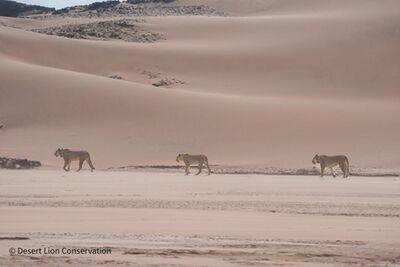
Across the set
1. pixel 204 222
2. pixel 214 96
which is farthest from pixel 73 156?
pixel 214 96

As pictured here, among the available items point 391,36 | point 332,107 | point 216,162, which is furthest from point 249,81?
point 216,162

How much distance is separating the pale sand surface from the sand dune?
10.1 meters

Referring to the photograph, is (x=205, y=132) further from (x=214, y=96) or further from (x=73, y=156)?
(x=73, y=156)

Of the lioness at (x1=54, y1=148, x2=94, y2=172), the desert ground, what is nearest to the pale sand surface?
the desert ground

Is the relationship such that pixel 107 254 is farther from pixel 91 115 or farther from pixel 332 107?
pixel 332 107

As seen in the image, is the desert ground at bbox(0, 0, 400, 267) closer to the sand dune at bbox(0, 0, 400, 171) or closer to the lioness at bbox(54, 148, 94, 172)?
the sand dune at bbox(0, 0, 400, 171)

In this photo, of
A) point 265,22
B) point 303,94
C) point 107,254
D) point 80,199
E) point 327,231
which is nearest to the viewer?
point 107,254

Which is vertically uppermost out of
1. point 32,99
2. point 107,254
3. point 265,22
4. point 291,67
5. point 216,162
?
point 265,22

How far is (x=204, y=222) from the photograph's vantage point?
12461 millimetres

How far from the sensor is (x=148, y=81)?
146 ft

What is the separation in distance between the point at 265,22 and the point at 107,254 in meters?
57.2

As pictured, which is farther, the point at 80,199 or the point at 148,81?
the point at 148,81

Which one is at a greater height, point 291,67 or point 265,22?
point 265,22

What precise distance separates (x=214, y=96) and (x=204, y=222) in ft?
87.1
